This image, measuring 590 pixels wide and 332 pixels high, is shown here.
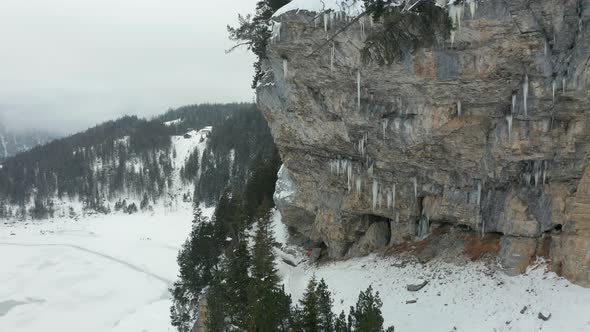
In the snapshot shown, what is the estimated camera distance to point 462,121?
1789cm

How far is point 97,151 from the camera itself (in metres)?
179

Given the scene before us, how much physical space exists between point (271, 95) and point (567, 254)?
50.7ft

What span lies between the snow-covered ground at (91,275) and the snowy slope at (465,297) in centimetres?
2640

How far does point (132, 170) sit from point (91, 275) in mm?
98778

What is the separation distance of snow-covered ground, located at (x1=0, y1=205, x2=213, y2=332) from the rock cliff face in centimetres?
2856

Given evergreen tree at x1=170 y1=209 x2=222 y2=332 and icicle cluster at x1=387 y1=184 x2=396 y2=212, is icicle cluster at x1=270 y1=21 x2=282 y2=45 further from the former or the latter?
evergreen tree at x1=170 y1=209 x2=222 y2=332

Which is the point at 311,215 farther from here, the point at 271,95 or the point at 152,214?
the point at 152,214

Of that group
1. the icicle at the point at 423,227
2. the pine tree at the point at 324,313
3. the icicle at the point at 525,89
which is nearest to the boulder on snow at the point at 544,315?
the icicle at the point at 525,89

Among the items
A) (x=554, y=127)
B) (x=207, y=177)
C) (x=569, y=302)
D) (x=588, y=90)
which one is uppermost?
(x=588, y=90)

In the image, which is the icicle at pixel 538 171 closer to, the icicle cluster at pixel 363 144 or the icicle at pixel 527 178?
the icicle at pixel 527 178

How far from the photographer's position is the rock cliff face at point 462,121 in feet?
47.9

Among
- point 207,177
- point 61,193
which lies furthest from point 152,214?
point 61,193

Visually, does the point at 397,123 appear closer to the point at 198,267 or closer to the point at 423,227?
the point at 423,227

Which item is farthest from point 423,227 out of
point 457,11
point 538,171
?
point 457,11
